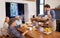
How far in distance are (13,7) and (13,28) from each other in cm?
389

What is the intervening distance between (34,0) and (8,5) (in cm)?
153

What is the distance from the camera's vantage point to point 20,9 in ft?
21.6

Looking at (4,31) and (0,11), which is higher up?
(0,11)

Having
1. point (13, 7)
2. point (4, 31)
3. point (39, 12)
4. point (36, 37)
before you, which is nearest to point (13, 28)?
point (36, 37)

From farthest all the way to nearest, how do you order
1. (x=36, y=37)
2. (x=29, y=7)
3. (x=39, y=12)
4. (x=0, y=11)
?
(x=39, y=12)
(x=29, y=7)
(x=0, y=11)
(x=36, y=37)

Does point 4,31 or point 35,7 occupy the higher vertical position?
point 35,7

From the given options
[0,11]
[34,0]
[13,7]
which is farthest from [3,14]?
[34,0]

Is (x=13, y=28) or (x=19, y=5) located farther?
(x=19, y=5)

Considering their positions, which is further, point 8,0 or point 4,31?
Answer: point 8,0

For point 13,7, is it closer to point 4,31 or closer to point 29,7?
point 29,7

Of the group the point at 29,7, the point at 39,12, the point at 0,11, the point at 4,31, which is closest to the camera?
the point at 4,31

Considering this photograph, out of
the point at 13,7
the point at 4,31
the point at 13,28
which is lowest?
the point at 4,31

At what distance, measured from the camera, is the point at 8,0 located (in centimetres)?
611

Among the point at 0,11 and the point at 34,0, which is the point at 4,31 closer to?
the point at 0,11
